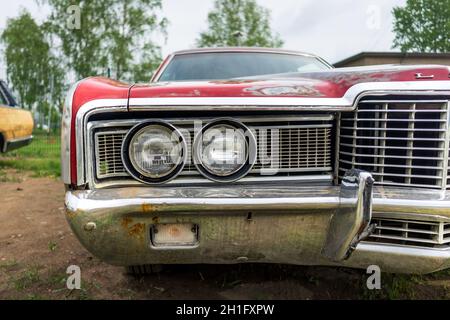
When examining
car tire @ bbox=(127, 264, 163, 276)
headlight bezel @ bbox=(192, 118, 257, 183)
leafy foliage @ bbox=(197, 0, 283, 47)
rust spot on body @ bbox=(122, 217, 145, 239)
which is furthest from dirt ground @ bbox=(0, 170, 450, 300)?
leafy foliage @ bbox=(197, 0, 283, 47)

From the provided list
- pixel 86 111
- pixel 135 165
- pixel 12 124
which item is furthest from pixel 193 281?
pixel 12 124

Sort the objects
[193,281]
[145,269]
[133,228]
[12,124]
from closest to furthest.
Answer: [133,228] < [145,269] < [193,281] < [12,124]

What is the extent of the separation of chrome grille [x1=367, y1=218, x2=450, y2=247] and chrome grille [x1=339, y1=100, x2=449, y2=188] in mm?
169

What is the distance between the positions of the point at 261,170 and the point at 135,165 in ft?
1.76

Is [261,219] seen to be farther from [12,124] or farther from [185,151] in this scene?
[12,124]

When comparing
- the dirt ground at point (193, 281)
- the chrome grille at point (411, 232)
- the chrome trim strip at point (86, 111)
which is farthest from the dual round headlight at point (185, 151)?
the dirt ground at point (193, 281)

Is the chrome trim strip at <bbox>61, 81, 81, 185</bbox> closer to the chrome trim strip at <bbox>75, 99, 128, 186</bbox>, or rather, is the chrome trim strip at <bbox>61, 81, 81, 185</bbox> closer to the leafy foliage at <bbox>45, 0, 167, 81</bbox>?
the chrome trim strip at <bbox>75, 99, 128, 186</bbox>

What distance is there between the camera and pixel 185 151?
1.73 m

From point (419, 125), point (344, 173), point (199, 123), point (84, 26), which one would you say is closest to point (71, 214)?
point (199, 123)

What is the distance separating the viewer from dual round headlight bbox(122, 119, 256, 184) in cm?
173

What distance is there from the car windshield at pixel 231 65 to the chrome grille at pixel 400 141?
1672mm

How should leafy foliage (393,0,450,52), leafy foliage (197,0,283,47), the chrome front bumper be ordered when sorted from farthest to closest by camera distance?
leafy foliage (197,0,283,47)
leafy foliage (393,0,450,52)
the chrome front bumper

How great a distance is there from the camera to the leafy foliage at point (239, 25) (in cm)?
1788

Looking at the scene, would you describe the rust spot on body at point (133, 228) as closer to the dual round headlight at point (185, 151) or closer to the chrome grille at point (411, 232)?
the dual round headlight at point (185, 151)
